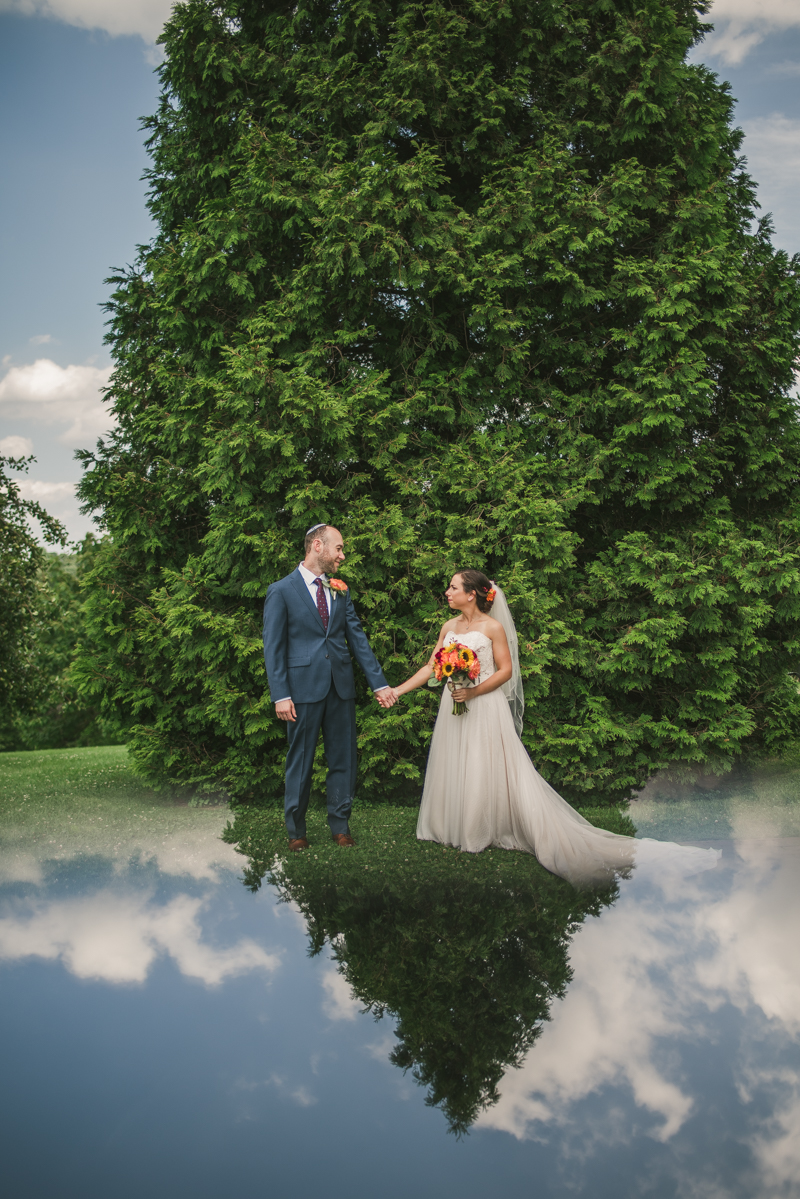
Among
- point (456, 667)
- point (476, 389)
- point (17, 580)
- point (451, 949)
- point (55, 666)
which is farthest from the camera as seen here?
point (55, 666)

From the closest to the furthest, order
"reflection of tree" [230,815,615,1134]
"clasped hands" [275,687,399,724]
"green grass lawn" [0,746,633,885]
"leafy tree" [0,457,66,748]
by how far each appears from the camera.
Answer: "reflection of tree" [230,815,615,1134], "green grass lawn" [0,746,633,885], "clasped hands" [275,687,399,724], "leafy tree" [0,457,66,748]

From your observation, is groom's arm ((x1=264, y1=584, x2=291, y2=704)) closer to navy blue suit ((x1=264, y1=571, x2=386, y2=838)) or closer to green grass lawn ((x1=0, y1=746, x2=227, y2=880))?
navy blue suit ((x1=264, y1=571, x2=386, y2=838))

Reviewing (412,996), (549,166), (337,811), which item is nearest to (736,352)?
(549,166)

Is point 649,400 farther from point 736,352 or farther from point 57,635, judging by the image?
point 57,635

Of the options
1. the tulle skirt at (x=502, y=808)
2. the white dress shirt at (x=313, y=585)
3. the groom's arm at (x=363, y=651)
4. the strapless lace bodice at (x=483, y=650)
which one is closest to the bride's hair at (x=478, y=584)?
the strapless lace bodice at (x=483, y=650)

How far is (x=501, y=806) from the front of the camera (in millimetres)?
6297

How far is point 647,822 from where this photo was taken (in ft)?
25.7

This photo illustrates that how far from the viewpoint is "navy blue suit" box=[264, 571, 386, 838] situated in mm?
6516

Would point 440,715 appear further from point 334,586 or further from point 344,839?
point 334,586

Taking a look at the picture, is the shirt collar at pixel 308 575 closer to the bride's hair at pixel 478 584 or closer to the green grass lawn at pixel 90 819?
the bride's hair at pixel 478 584

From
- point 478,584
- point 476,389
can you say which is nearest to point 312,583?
point 478,584

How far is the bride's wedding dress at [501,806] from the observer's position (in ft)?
19.1

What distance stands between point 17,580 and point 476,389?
13.8 metres

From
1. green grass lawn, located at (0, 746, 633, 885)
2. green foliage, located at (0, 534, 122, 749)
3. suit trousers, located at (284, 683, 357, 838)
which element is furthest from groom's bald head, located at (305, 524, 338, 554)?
green foliage, located at (0, 534, 122, 749)
